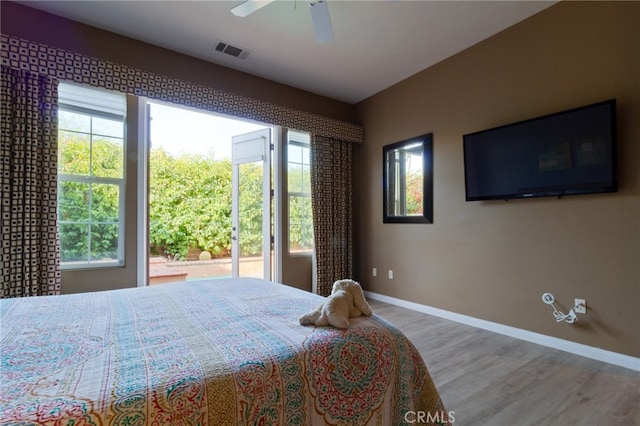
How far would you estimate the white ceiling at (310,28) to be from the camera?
2559mm

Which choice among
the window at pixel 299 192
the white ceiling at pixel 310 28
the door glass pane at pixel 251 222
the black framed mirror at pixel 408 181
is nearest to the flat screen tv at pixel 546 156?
the black framed mirror at pixel 408 181

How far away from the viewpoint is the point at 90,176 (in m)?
→ 2.87

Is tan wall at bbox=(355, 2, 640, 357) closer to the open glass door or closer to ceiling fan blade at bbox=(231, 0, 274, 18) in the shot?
the open glass door

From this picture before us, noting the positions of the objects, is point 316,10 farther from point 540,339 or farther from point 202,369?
point 540,339

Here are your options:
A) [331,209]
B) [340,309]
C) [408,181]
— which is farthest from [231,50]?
[340,309]

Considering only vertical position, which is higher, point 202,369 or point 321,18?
point 321,18

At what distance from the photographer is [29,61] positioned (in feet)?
7.85

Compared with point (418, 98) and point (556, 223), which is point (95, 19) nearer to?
point (418, 98)

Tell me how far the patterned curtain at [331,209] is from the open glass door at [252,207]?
2.06 feet

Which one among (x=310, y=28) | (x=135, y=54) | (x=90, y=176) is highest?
(x=310, y=28)

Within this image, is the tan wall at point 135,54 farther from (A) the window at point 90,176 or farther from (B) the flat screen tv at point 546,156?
(B) the flat screen tv at point 546,156

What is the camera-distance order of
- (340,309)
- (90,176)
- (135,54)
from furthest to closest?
(135,54) → (90,176) → (340,309)

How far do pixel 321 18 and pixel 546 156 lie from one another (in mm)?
2115

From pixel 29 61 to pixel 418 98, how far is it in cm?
373
